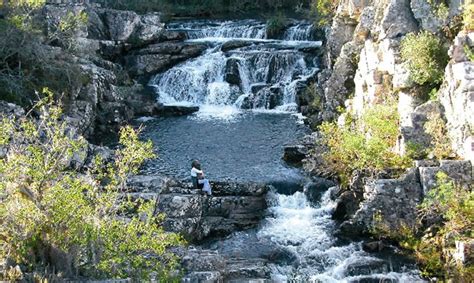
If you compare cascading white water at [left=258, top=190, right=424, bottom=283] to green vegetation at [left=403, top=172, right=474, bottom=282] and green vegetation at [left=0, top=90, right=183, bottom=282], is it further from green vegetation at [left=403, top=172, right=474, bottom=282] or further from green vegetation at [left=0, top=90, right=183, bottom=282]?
green vegetation at [left=0, top=90, right=183, bottom=282]

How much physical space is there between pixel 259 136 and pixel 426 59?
10.2 metres

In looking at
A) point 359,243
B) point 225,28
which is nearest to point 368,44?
point 359,243

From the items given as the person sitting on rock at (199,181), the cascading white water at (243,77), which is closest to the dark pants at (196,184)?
the person sitting on rock at (199,181)

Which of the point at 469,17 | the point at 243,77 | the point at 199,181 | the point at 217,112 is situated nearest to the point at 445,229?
the point at 469,17

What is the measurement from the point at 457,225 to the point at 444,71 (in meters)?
6.20

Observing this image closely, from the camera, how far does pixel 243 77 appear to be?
34781mm

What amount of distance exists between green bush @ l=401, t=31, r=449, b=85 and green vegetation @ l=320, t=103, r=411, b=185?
5.44ft

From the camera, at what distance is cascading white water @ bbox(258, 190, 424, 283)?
51.2 feet

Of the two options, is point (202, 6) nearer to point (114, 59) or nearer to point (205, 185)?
point (114, 59)

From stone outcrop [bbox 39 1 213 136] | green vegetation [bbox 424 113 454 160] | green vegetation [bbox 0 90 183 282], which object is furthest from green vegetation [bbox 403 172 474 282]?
stone outcrop [bbox 39 1 213 136]

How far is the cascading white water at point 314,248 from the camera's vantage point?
51.2 feet

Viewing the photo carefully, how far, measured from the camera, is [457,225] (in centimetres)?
1512

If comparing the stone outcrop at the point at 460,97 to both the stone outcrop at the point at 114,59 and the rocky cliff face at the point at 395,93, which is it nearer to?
the rocky cliff face at the point at 395,93

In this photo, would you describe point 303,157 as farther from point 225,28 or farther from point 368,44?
point 225,28
